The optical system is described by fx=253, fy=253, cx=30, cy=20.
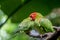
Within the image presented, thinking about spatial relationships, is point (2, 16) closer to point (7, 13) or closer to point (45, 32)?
point (7, 13)

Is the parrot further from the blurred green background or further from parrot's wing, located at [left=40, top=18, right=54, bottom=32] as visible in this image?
the blurred green background

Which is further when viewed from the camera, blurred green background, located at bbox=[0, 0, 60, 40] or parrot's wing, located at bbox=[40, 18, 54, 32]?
blurred green background, located at bbox=[0, 0, 60, 40]

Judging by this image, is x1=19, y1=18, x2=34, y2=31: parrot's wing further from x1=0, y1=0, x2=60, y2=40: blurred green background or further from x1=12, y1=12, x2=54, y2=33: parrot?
x1=0, y1=0, x2=60, y2=40: blurred green background

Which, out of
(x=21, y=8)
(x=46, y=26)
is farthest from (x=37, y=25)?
(x=21, y=8)

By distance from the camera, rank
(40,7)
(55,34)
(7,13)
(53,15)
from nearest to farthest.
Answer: (55,34) → (40,7) → (7,13) → (53,15)

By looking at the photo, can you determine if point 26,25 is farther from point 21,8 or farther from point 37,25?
point 21,8

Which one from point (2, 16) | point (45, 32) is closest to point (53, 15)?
point (2, 16)

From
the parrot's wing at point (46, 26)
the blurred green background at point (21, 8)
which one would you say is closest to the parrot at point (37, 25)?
the parrot's wing at point (46, 26)

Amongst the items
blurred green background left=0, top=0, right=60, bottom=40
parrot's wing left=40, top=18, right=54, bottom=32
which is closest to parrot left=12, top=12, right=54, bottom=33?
parrot's wing left=40, top=18, right=54, bottom=32

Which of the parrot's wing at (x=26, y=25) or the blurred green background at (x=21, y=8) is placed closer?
the parrot's wing at (x=26, y=25)

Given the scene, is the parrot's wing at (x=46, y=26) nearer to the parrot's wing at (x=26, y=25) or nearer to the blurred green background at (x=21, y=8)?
the parrot's wing at (x=26, y=25)

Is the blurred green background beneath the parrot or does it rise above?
above
